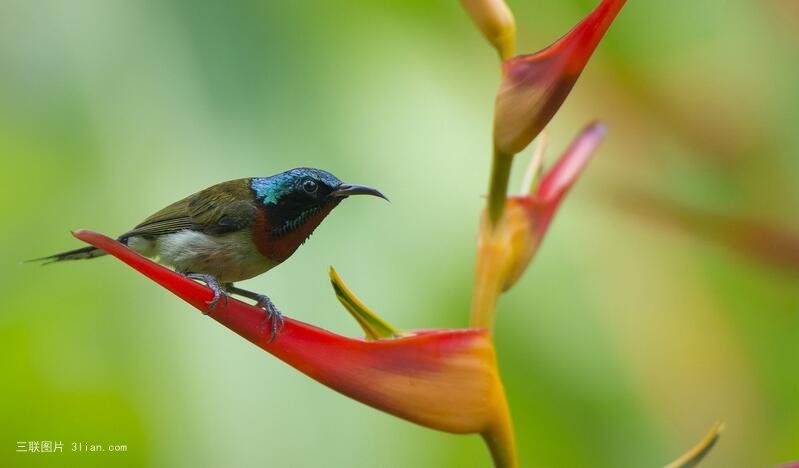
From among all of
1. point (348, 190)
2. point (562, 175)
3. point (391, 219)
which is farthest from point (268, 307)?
point (391, 219)

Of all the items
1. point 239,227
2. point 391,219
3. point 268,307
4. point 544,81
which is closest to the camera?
point 544,81

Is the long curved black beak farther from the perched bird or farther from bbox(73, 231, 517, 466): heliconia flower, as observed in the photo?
bbox(73, 231, 517, 466): heliconia flower

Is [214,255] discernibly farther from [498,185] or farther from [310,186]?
[498,185]

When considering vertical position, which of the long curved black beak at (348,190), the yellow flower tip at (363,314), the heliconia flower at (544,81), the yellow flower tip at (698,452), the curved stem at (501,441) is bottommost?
the yellow flower tip at (698,452)

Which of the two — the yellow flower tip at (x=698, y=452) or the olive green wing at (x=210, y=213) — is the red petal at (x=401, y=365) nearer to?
the yellow flower tip at (x=698, y=452)

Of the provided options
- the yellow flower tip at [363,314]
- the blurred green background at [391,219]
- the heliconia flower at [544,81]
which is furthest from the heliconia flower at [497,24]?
the blurred green background at [391,219]

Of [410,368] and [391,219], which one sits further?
[391,219]
